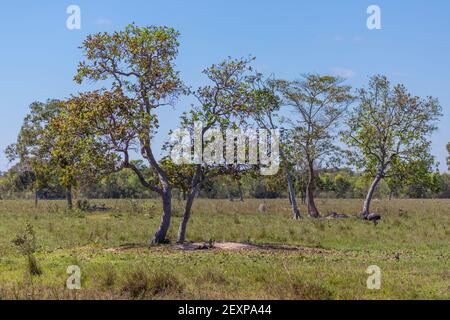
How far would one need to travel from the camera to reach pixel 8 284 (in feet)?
46.3

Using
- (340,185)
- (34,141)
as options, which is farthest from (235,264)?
(340,185)

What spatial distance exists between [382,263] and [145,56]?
1156 centimetres

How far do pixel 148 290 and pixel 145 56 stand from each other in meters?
12.2

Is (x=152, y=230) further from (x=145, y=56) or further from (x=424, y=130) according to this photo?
(x=424, y=130)

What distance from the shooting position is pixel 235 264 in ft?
57.0

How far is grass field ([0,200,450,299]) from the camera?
1297cm

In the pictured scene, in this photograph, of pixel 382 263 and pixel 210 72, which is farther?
pixel 210 72

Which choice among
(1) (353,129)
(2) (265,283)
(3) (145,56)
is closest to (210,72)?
(3) (145,56)

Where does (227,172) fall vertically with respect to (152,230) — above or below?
above

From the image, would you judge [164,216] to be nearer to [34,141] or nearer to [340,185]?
[34,141]

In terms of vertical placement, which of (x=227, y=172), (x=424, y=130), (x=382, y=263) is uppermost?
(x=424, y=130)

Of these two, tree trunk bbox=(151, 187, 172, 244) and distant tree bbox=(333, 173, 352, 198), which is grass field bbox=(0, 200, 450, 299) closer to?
tree trunk bbox=(151, 187, 172, 244)
